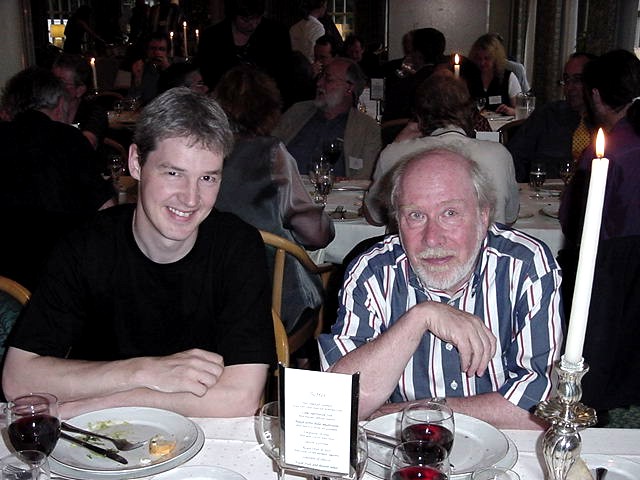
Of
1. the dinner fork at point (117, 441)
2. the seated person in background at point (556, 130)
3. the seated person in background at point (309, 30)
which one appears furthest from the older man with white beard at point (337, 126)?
the seated person in background at point (309, 30)

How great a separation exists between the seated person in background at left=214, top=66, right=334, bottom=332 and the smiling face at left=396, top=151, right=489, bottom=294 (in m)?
1.10

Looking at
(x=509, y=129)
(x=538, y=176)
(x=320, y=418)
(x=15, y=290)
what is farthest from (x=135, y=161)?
(x=509, y=129)

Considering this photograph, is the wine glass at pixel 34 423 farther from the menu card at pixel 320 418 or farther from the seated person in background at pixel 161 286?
the menu card at pixel 320 418

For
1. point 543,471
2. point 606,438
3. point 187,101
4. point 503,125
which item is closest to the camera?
point 543,471

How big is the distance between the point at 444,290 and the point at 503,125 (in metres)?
4.79

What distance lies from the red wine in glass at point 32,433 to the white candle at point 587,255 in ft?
3.15

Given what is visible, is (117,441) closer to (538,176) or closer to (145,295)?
(145,295)

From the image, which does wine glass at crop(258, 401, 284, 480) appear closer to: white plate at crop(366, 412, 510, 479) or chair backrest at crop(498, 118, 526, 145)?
white plate at crop(366, 412, 510, 479)

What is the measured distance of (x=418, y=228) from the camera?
2029 millimetres

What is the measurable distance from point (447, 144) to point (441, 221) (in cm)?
134

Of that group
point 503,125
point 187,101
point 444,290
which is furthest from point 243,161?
point 503,125

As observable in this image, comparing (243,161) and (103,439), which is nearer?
(103,439)

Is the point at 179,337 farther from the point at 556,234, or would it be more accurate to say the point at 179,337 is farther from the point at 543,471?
the point at 556,234

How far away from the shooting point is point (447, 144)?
3.29m
